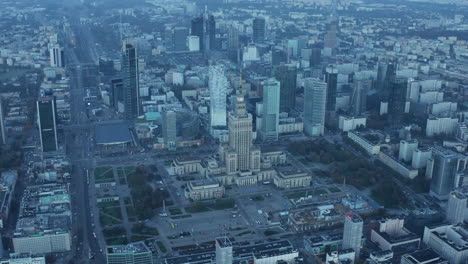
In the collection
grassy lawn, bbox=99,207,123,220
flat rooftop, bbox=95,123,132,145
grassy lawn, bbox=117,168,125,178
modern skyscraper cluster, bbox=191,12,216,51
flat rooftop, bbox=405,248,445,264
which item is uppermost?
modern skyscraper cluster, bbox=191,12,216,51

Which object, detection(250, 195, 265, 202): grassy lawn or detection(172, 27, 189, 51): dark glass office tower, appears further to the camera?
detection(172, 27, 189, 51): dark glass office tower

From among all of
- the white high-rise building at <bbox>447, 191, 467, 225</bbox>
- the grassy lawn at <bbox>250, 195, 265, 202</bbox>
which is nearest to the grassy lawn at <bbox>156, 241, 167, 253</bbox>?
the grassy lawn at <bbox>250, 195, 265, 202</bbox>

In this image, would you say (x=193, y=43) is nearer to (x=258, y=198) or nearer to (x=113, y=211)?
(x=258, y=198)

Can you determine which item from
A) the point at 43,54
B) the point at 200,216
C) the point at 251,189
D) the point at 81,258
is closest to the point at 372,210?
the point at 251,189

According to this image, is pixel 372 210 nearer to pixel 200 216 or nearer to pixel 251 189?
pixel 251 189

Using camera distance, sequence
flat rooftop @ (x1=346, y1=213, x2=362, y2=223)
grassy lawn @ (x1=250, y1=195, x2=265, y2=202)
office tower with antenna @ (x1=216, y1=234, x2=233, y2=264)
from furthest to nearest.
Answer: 1. grassy lawn @ (x1=250, y1=195, x2=265, y2=202)
2. flat rooftop @ (x1=346, y1=213, x2=362, y2=223)
3. office tower with antenna @ (x1=216, y1=234, x2=233, y2=264)

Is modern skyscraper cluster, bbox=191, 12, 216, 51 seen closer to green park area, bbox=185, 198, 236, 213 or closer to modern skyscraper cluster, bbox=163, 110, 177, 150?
modern skyscraper cluster, bbox=163, 110, 177, 150

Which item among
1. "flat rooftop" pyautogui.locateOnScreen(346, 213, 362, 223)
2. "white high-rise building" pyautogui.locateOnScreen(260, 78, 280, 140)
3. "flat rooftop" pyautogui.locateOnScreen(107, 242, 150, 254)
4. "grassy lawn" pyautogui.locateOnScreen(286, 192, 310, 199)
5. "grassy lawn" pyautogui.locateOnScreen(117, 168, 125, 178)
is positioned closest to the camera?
"flat rooftop" pyautogui.locateOnScreen(107, 242, 150, 254)
